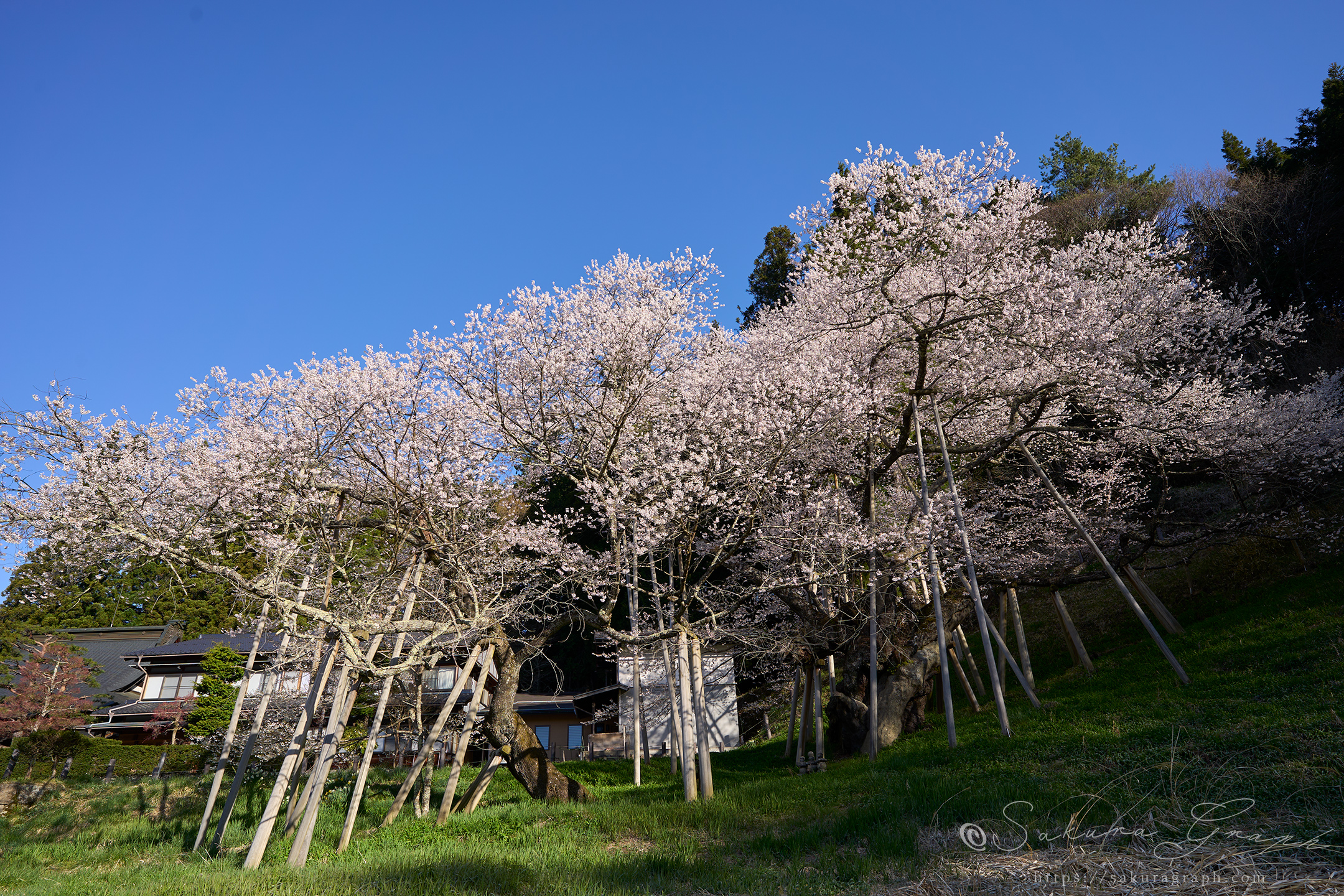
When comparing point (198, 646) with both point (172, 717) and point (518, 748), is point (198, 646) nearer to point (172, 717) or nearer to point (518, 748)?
point (172, 717)

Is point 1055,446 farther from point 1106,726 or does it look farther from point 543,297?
point 543,297

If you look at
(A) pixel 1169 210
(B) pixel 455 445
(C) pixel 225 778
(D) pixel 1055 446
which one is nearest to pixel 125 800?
(C) pixel 225 778

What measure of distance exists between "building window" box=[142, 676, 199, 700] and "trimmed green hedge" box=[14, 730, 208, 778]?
182 inches

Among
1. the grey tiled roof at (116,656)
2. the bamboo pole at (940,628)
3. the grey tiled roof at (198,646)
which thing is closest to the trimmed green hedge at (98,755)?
the grey tiled roof at (198,646)

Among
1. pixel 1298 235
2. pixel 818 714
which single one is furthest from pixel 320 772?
pixel 1298 235

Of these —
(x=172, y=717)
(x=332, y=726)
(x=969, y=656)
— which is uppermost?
(x=172, y=717)

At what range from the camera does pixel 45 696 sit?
20.4 metres

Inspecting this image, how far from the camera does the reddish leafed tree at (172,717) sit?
Result: 76.9 feet

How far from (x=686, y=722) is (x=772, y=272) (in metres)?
25.2

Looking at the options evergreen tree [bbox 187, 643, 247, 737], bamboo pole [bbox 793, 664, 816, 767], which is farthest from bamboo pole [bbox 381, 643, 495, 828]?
evergreen tree [bbox 187, 643, 247, 737]

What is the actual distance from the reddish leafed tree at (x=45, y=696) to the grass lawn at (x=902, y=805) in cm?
804

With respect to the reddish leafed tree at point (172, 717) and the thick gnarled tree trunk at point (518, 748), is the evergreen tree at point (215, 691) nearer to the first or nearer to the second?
the reddish leafed tree at point (172, 717)

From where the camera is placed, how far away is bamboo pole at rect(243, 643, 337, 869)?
859 cm

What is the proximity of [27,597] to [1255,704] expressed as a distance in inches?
773
